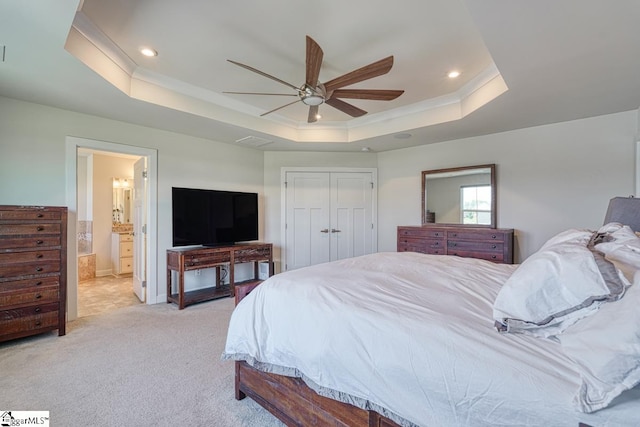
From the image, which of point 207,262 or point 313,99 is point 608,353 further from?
point 207,262

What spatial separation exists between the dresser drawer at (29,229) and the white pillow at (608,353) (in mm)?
3831

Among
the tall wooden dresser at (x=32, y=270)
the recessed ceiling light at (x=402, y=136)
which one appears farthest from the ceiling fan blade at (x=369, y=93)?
the tall wooden dresser at (x=32, y=270)

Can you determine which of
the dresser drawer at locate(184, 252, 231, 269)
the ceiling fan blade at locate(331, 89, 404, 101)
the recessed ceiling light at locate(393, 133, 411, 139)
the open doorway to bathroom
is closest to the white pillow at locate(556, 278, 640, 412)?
the ceiling fan blade at locate(331, 89, 404, 101)

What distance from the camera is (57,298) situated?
2795mm

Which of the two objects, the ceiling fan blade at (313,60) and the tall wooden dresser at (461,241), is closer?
the ceiling fan blade at (313,60)

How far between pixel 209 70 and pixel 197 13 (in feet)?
2.80

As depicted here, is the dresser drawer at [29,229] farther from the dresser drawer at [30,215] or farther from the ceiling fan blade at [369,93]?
the ceiling fan blade at [369,93]

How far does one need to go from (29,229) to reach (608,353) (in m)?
3.94

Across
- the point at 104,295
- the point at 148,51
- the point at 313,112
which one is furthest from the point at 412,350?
the point at 104,295

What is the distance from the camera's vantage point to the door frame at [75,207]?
10.6ft

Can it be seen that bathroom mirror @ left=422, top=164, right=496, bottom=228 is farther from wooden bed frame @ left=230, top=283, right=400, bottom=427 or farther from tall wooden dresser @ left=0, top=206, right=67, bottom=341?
tall wooden dresser @ left=0, top=206, right=67, bottom=341

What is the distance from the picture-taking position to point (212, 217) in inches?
166

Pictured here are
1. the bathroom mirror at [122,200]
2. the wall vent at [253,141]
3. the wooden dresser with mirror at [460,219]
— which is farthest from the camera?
the bathroom mirror at [122,200]

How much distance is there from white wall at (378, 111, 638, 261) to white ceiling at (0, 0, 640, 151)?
0.28m
